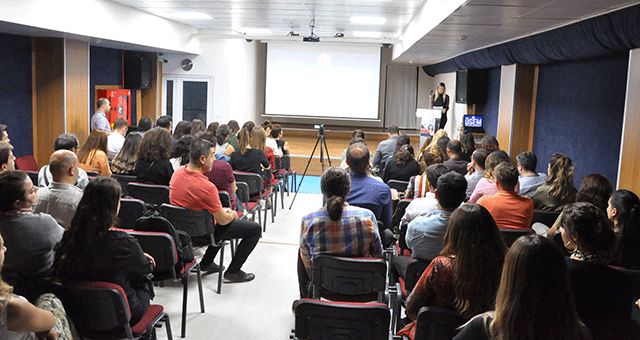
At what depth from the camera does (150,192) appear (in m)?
4.59

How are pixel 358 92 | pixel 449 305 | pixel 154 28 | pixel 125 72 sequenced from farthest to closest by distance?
pixel 358 92 < pixel 125 72 < pixel 154 28 < pixel 449 305

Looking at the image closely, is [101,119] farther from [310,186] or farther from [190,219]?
[190,219]

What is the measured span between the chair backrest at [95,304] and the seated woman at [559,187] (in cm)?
334

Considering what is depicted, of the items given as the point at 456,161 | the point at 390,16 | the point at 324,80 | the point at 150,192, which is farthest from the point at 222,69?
the point at 150,192

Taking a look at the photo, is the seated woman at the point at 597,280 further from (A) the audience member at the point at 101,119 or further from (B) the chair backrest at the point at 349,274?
(A) the audience member at the point at 101,119

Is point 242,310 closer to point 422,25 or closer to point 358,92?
point 422,25

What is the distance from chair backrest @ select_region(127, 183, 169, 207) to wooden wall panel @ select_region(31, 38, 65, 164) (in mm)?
4304

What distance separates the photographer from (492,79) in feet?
34.5

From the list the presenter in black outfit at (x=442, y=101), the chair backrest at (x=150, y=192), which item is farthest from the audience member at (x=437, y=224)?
the presenter in black outfit at (x=442, y=101)

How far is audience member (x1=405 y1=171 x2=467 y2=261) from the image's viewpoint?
9.59 ft

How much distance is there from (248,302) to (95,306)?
1.85 metres

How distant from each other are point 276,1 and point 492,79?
503 cm

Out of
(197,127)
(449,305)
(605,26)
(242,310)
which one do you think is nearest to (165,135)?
(242,310)

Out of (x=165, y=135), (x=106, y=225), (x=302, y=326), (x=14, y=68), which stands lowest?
(x=302, y=326)
